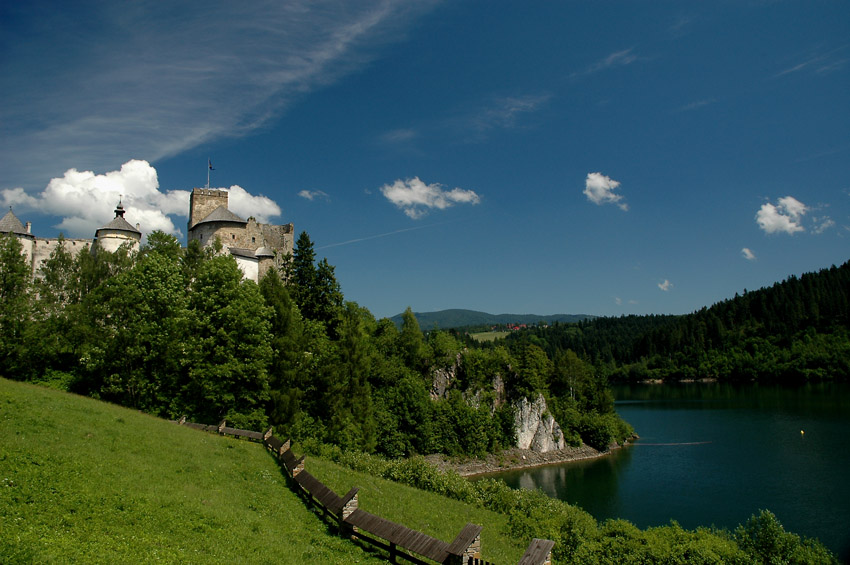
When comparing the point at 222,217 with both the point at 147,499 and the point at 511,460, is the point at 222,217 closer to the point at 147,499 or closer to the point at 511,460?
the point at 511,460

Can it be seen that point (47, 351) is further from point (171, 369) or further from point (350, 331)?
point (350, 331)

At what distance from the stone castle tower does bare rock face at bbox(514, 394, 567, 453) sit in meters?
30.0

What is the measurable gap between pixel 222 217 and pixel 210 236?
6.52ft

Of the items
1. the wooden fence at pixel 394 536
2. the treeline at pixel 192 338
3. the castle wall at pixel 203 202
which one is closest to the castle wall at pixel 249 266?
the treeline at pixel 192 338

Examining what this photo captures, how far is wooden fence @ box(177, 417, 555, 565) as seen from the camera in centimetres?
1034

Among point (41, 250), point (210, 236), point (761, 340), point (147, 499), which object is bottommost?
point (147, 499)

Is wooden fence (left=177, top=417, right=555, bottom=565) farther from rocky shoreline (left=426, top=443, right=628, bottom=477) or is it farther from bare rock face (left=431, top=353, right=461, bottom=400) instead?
bare rock face (left=431, top=353, right=461, bottom=400)

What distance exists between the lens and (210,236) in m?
46.7

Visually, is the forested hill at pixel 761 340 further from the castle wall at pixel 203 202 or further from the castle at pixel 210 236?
the castle wall at pixel 203 202

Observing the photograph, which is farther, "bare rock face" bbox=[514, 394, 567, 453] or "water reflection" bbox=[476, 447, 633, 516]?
"bare rock face" bbox=[514, 394, 567, 453]

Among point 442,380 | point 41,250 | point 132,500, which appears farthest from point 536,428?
point 132,500

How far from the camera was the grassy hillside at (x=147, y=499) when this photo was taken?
10.2m

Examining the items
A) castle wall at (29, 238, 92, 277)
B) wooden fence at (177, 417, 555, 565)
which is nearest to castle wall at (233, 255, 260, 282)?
castle wall at (29, 238, 92, 277)

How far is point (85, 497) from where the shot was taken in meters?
11.7
